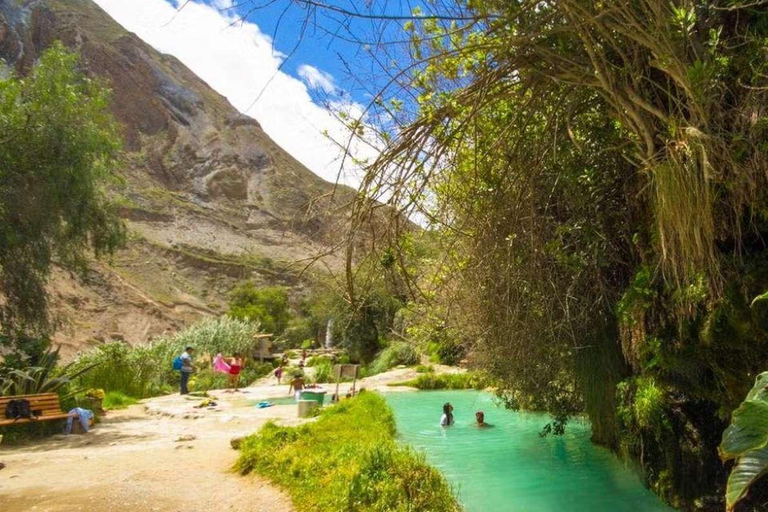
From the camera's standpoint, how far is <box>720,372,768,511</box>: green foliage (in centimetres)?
240

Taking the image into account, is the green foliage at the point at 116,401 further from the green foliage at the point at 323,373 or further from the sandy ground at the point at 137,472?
the green foliage at the point at 323,373

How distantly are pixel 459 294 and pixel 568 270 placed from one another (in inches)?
49.4

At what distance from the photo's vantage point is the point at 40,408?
380 inches

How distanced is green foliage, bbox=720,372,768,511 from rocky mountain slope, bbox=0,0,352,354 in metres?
34.7

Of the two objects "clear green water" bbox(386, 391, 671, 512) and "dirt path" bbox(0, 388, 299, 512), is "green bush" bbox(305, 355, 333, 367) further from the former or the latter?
"dirt path" bbox(0, 388, 299, 512)

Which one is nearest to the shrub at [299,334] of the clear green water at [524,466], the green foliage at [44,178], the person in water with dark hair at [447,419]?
the clear green water at [524,466]

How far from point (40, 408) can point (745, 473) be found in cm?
→ 1058

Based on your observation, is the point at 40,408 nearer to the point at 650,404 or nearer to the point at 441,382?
the point at 650,404

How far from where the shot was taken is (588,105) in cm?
526

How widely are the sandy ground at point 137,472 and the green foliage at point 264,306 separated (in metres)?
31.1

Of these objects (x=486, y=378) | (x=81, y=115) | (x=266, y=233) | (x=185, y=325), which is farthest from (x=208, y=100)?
(x=486, y=378)

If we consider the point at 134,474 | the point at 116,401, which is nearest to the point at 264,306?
the point at 116,401

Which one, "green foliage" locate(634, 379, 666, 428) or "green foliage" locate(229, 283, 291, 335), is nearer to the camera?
"green foliage" locate(634, 379, 666, 428)

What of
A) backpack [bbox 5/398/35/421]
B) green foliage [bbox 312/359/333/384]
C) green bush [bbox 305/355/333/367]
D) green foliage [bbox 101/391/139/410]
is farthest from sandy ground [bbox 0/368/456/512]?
green bush [bbox 305/355/333/367]
